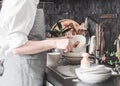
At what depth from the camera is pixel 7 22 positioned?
1178 mm

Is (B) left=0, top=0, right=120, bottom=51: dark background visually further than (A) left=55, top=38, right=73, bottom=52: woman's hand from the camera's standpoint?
Yes

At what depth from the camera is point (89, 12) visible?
2.23m

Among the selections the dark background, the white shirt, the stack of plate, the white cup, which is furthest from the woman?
the dark background

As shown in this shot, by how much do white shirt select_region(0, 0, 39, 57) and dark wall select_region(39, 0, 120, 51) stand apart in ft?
2.19

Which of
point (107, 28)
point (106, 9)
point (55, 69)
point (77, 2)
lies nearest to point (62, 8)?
point (77, 2)

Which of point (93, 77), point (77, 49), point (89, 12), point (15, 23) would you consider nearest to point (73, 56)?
point (77, 49)

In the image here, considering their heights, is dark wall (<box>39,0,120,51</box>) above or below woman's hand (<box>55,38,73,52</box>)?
above

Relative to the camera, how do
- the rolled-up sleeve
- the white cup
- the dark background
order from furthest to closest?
the dark background → the white cup → the rolled-up sleeve

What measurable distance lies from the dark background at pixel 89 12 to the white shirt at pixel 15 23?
666mm

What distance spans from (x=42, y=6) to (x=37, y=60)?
121 cm

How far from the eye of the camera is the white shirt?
1168 millimetres

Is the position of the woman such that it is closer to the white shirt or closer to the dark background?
the white shirt

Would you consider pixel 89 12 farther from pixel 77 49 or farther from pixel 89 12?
pixel 77 49

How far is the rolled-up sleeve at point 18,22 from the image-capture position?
1167mm
